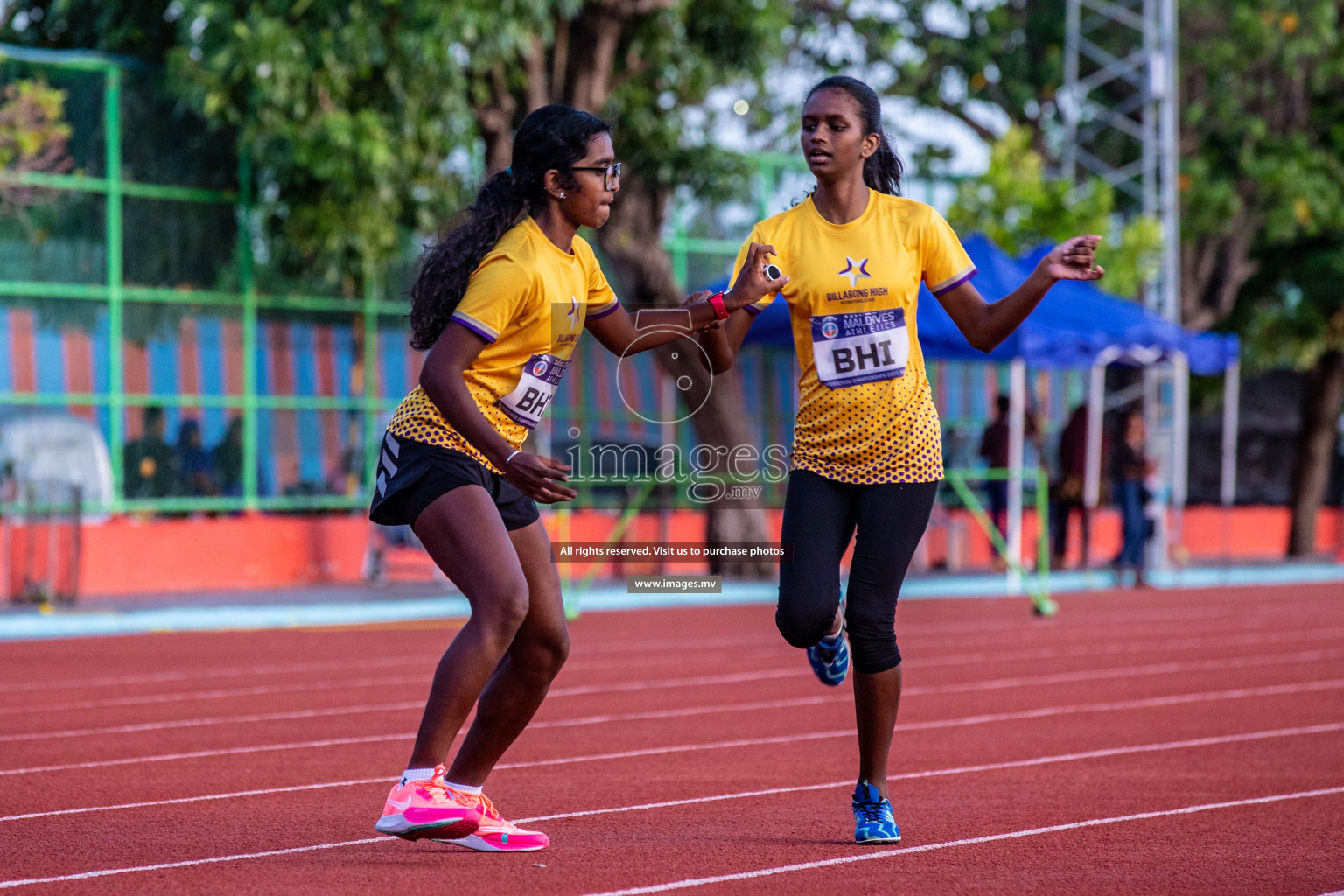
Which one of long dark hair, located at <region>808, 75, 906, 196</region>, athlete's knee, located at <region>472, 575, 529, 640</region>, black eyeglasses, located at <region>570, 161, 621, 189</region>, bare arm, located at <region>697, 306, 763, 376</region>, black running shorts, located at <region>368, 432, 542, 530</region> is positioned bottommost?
athlete's knee, located at <region>472, 575, 529, 640</region>

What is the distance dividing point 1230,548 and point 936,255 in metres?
22.4

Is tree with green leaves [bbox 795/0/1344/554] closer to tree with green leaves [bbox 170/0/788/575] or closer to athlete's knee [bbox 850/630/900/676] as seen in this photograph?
tree with green leaves [bbox 170/0/788/575]

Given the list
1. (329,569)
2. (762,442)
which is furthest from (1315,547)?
(329,569)

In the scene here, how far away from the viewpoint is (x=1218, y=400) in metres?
28.1

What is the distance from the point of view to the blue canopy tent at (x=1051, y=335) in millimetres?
14453

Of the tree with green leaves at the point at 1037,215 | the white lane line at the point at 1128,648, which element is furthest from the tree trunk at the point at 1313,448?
the white lane line at the point at 1128,648

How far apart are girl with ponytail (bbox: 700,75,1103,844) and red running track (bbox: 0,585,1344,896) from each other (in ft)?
1.93

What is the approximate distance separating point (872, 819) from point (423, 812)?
1309 mm

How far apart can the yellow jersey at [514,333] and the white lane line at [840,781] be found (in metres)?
1.42

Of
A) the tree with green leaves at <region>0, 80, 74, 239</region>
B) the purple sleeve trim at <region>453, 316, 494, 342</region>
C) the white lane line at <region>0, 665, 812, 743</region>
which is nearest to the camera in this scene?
the purple sleeve trim at <region>453, 316, 494, 342</region>

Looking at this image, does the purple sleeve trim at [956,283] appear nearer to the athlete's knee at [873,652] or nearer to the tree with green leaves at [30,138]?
the athlete's knee at [873,652]

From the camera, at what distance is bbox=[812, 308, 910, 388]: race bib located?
516 cm

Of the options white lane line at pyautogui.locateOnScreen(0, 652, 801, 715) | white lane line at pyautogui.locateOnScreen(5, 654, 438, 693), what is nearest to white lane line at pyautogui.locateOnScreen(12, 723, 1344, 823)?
white lane line at pyautogui.locateOnScreen(0, 652, 801, 715)

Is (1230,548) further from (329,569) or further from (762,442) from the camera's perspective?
(329,569)
